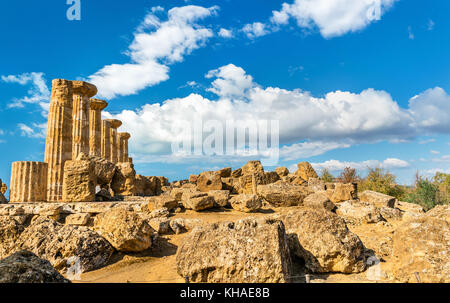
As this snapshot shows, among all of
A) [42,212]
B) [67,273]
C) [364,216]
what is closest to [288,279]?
[67,273]

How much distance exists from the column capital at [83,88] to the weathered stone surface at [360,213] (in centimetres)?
1299

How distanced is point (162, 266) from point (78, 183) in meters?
5.45

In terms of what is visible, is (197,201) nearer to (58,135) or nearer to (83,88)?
(58,135)

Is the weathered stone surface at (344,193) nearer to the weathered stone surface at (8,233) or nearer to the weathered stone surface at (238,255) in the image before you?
the weathered stone surface at (238,255)

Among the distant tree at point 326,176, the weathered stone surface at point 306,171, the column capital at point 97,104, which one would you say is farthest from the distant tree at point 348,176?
the column capital at point 97,104

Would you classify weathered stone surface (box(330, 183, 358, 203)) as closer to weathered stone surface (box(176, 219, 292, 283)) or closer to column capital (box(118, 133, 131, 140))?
weathered stone surface (box(176, 219, 292, 283))

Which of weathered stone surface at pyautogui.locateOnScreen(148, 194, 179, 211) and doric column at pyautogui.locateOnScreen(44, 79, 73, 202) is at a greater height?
doric column at pyautogui.locateOnScreen(44, 79, 73, 202)

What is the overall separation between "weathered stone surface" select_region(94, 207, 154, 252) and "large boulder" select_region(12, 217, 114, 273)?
19 centimetres

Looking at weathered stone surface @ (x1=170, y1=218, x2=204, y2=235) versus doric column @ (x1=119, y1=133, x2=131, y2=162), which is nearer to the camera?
weathered stone surface @ (x1=170, y1=218, x2=204, y2=235)

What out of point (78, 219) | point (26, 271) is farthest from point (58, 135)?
point (26, 271)

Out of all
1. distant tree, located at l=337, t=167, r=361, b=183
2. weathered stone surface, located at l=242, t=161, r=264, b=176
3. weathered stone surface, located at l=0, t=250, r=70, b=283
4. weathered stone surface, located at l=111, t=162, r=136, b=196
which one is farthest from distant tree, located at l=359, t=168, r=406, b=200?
weathered stone surface, located at l=0, t=250, r=70, b=283

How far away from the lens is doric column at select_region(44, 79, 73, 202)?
13234mm

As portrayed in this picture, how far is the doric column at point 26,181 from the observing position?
1125 cm

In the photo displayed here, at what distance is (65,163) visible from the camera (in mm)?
9367
